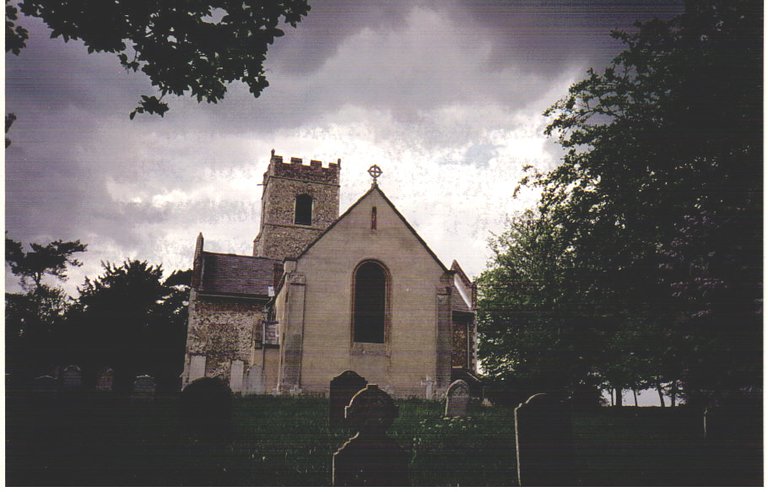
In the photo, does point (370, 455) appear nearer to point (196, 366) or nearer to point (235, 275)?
point (196, 366)

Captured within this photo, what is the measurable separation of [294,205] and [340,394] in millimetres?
23294

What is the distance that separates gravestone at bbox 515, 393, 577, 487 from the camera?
14.4 ft

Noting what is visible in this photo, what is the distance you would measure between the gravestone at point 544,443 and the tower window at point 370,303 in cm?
1008

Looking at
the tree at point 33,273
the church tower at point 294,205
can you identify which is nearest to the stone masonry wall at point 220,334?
the church tower at point 294,205

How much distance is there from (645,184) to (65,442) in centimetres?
943

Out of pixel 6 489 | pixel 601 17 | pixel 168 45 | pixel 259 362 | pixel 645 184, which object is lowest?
pixel 6 489

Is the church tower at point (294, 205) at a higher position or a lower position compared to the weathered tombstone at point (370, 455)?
higher

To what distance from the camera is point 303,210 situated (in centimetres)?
3075

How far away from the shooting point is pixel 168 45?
4.06m

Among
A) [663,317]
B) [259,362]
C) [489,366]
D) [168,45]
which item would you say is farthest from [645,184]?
[489,366]

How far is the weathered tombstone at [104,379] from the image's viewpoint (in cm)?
1684

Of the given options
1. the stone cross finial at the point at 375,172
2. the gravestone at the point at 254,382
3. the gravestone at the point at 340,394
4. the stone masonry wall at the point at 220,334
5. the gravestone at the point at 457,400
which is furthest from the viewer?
the stone masonry wall at the point at 220,334

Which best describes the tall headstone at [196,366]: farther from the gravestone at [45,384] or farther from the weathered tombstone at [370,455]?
the weathered tombstone at [370,455]

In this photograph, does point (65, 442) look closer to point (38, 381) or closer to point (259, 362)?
point (38, 381)
